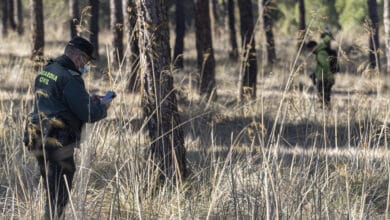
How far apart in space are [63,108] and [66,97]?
0.35ft

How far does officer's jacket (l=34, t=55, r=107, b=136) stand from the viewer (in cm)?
534

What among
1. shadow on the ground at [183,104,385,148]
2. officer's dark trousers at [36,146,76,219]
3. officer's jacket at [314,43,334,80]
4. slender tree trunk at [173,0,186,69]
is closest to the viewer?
shadow on the ground at [183,104,385,148]

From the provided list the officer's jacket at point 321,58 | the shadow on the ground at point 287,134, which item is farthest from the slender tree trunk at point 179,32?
the shadow on the ground at point 287,134

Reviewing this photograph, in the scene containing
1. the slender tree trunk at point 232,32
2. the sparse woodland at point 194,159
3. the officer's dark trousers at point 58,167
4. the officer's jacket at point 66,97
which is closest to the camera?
the sparse woodland at point 194,159

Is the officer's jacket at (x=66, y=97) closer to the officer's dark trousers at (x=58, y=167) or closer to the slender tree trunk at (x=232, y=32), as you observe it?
the officer's dark trousers at (x=58, y=167)

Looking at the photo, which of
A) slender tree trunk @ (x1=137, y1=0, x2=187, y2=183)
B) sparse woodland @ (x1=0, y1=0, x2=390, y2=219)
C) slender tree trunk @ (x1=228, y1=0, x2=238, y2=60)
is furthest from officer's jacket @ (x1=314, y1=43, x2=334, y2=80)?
slender tree trunk @ (x1=228, y1=0, x2=238, y2=60)

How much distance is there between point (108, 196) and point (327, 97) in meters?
6.88

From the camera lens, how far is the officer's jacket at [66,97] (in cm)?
534

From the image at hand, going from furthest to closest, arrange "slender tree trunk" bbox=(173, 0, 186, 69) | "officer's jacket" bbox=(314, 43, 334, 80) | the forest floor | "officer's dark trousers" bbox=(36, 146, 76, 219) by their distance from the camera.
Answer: "slender tree trunk" bbox=(173, 0, 186, 69), "officer's jacket" bbox=(314, 43, 334, 80), "officer's dark trousers" bbox=(36, 146, 76, 219), the forest floor

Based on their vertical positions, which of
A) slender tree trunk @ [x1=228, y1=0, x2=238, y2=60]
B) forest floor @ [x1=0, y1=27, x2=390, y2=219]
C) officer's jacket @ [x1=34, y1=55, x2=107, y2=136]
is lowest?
forest floor @ [x1=0, y1=27, x2=390, y2=219]

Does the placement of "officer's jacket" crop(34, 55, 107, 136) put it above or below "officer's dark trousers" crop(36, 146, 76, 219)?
above

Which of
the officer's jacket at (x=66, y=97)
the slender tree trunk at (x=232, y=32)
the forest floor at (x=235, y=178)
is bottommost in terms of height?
the forest floor at (x=235, y=178)

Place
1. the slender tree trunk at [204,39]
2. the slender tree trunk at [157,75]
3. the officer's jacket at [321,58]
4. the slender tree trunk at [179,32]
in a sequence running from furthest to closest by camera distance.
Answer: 1. the slender tree trunk at [179,32]
2. the slender tree trunk at [204,39]
3. the officer's jacket at [321,58]
4. the slender tree trunk at [157,75]

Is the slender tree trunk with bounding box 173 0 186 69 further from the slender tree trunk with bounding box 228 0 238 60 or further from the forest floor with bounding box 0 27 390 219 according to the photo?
the forest floor with bounding box 0 27 390 219
